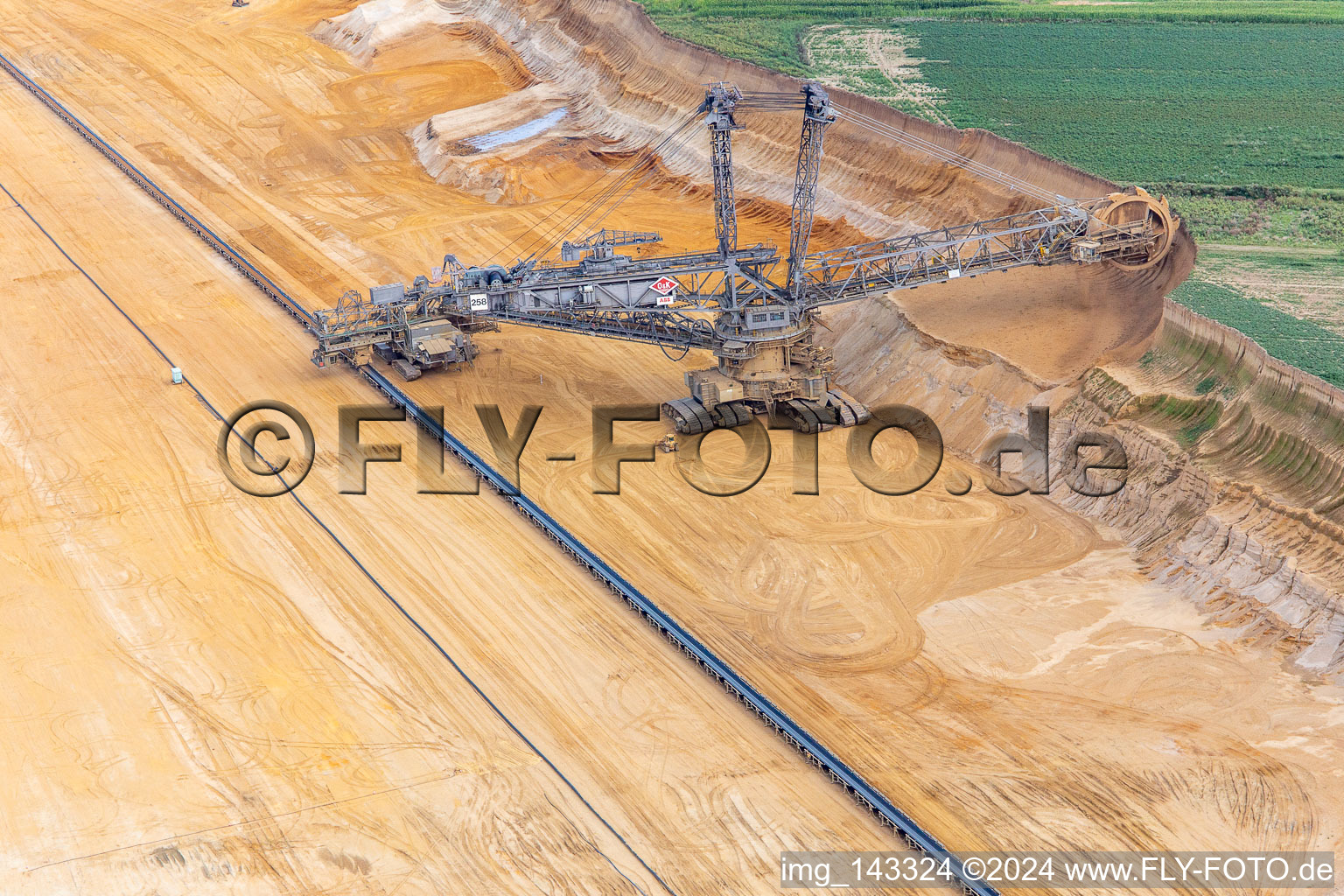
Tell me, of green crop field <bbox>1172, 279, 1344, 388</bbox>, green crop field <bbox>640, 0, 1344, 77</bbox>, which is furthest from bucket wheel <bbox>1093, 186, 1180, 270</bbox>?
green crop field <bbox>640, 0, 1344, 77</bbox>

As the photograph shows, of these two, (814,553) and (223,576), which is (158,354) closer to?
(223,576)

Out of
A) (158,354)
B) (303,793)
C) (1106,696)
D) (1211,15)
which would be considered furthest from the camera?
(1211,15)

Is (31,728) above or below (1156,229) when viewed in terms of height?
below

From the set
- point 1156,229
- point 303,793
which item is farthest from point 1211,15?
point 303,793

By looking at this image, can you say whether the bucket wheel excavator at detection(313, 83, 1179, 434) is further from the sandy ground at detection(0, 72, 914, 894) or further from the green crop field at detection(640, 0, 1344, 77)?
the green crop field at detection(640, 0, 1344, 77)

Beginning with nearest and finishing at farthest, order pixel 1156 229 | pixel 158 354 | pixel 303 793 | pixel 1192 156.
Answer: pixel 303 793
pixel 1156 229
pixel 158 354
pixel 1192 156

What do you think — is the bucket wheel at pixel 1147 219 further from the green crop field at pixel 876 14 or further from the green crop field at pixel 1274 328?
the green crop field at pixel 876 14

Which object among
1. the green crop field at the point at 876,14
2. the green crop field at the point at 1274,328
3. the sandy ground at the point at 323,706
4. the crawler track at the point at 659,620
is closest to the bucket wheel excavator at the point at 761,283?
the green crop field at the point at 1274,328
